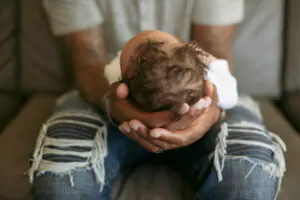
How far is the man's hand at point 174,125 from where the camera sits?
2.57 ft

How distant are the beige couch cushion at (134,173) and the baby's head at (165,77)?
0.21 m

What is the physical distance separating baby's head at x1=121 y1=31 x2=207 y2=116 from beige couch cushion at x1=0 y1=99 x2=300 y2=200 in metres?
0.21

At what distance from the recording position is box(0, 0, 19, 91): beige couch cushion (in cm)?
127

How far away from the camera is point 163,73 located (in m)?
0.76

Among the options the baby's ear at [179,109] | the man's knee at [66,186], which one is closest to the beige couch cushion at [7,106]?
the man's knee at [66,186]

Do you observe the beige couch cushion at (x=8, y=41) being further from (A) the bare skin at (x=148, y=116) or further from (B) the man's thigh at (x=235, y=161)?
(B) the man's thigh at (x=235, y=161)

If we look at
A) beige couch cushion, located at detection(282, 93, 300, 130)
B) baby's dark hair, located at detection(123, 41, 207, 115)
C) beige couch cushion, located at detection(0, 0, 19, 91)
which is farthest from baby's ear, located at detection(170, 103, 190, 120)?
beige couch cushion, located at detection(0, 0, 19, 91)

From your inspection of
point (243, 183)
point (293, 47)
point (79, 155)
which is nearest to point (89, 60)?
point (79, 155)

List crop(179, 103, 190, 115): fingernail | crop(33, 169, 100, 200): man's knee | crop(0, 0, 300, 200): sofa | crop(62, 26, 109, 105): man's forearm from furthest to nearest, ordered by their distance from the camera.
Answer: crop(0, 0, 300, 200): sofa → crop(62, 26, 109, 105): man's forearm → crop(33, 169, 100, 200): man's knee → crop(179, 103, 190, 115): fingernail

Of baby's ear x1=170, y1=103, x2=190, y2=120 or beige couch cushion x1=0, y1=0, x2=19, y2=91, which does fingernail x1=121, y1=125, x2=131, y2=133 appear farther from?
beige couch cushion x1=0, y1=0, x2=19, y2=91

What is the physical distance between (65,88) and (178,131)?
610 mm

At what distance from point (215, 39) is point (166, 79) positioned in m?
0.37

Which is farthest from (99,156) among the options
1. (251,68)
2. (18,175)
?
(251,68)

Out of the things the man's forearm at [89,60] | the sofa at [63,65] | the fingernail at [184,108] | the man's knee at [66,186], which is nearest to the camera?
the fingernail at [184,108]
